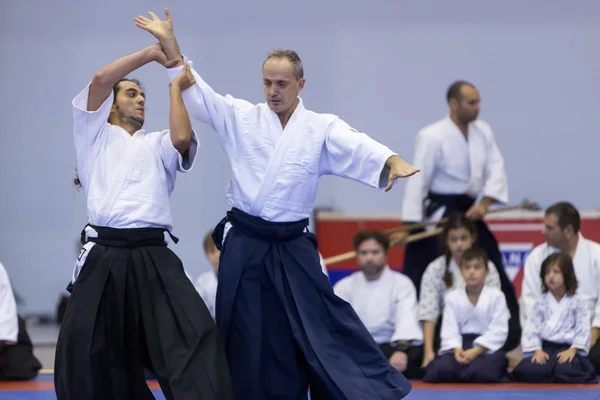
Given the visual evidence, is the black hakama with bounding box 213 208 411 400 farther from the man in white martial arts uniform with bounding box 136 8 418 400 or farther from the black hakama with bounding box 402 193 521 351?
the black hakama with bounding box 402 193 521 351

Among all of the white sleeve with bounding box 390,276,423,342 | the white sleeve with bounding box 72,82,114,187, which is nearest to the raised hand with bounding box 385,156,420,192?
the white sleeve with bounding box 72,82,114,187

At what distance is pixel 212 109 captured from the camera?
399 centimetres

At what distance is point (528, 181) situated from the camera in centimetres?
843

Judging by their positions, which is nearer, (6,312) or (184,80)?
(184,80)

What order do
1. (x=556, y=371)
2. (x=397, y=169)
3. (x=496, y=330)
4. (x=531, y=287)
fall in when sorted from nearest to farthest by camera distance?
(x=397, y=169)
(x=556, y=371)
(x=496, y=330)
(x=531, y=287)

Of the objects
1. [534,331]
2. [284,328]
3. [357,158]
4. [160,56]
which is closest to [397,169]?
[357,158]

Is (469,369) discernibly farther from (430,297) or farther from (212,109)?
(212,109)

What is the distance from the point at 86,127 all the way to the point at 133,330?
774 mm

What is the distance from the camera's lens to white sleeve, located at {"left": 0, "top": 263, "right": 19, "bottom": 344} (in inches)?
223

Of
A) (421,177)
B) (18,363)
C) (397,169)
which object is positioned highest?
(397,169)

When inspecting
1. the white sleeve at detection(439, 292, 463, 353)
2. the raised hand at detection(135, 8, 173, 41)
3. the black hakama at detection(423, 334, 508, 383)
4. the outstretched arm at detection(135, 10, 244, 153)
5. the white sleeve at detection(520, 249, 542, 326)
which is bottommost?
the black hakama at detection(423, 334, 508, 383)

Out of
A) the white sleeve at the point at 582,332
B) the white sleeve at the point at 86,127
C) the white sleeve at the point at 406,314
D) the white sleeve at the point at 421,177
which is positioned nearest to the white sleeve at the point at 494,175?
the white sleeve at the point at 421,177

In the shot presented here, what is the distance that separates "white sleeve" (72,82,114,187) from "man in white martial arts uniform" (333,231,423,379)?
2.52 meters

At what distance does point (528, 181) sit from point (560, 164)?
29 cm
